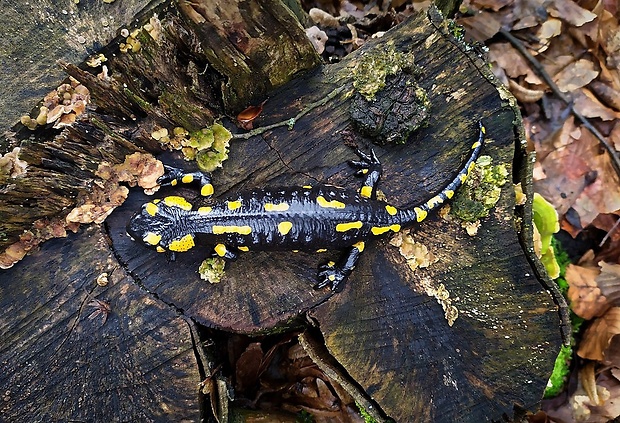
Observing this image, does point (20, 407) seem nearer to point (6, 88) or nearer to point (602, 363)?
point (6, 88)

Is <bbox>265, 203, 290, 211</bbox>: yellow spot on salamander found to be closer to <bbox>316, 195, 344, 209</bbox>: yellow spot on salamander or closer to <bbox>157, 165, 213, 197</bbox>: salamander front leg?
<bbox>316, 195, 344, 209</bbox>: yellow spot on salamander

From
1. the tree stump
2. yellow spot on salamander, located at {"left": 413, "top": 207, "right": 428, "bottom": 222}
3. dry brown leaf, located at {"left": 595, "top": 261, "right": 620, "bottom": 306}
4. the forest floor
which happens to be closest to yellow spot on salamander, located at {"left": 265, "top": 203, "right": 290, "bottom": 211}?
the tree stump

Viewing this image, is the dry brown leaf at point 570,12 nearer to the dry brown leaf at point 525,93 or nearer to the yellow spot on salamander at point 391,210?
the dry brown leaf at point 525,93

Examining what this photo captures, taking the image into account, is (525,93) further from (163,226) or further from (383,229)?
(163,226)

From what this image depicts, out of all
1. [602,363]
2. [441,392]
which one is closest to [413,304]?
[441,392]

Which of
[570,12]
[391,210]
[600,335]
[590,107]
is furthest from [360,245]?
[570,12]

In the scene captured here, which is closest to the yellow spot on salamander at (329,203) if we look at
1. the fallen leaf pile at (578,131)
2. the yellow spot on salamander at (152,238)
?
the yellow spot on salamander at (152,238)
